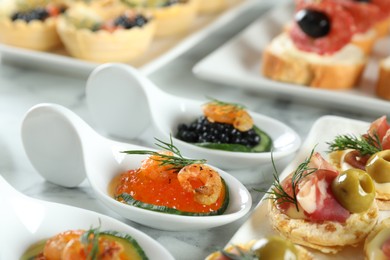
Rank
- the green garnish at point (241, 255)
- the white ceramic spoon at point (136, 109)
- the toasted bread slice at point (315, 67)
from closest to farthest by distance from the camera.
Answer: the green garnish at point (241, 255), the white ceramic spoon at point (136, 109), the toasted bread slice at point (315, 67)

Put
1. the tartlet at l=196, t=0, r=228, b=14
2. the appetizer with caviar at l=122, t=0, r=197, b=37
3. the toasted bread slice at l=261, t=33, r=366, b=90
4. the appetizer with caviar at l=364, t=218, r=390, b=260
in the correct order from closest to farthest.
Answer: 1. the appetizer with caviar at l=364, t=218, r=390, b=260
2. the toasted bread slice at l=261, t=33, r=366, b=90
3. the appetizer with caviar at l=122, t=0, r=197, b=37
4. the tartlet at l=196, t=0, r=228, b=14

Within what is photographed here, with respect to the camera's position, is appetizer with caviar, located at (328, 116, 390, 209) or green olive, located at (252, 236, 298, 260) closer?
green olive, located at (252, 236, 298, 260)

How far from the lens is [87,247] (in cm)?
164

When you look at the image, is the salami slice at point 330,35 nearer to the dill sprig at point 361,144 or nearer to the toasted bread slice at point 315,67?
the toasted bread slice at point 315,67

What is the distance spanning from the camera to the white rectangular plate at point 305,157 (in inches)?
73.0

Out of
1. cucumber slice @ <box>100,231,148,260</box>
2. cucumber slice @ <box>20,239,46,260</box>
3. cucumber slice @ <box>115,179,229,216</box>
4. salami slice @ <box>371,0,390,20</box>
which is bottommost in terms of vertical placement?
salami slice @ <box>371,0,390,20</box>

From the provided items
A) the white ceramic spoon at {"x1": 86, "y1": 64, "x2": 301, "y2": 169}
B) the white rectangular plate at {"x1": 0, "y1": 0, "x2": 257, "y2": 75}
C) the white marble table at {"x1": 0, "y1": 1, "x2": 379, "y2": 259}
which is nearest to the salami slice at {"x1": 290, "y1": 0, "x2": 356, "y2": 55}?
the white marble table at {"x1": 0, "y1": 1, "x2": 379, "y2": 259}

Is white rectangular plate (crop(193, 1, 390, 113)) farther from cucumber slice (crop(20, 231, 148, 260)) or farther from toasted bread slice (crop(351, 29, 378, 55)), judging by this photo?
cucumber slice (crop(20, 231, 148, 260))

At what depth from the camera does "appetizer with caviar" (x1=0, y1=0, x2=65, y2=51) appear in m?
3.22

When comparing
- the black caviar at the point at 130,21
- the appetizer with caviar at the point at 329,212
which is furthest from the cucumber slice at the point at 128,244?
the black caviar at the point at 130,21

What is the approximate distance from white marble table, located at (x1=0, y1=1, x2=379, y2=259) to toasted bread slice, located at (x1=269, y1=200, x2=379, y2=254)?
0.76 ft

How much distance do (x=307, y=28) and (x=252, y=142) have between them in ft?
3.15

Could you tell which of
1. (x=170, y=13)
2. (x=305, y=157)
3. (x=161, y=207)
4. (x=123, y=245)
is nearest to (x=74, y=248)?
(x=123, y=245)

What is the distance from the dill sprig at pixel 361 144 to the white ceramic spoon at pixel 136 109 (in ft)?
Result: 0.45
